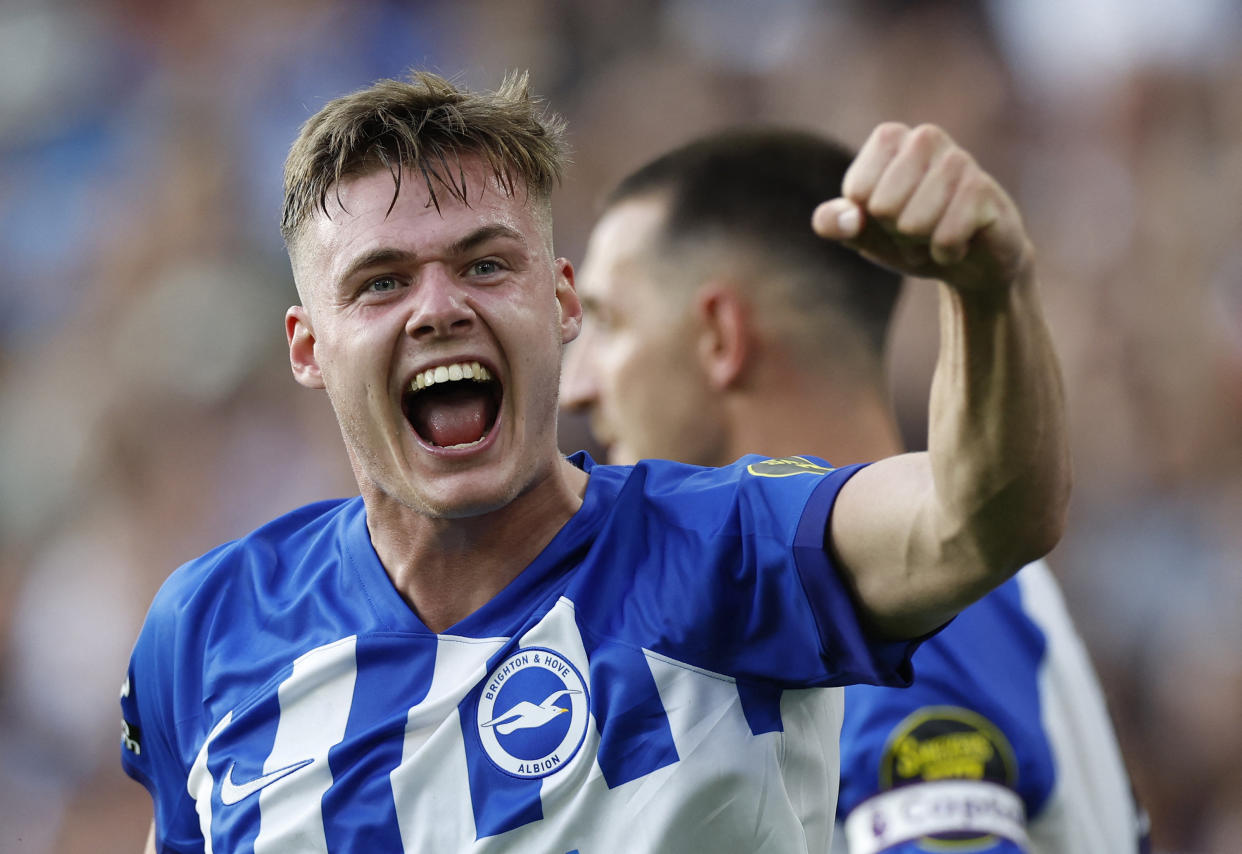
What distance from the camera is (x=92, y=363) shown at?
22.0 ft

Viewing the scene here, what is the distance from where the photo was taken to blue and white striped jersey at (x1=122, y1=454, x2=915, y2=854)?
195 cm

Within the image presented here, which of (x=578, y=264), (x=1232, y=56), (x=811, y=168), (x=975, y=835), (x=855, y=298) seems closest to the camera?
(x=975, y=835)

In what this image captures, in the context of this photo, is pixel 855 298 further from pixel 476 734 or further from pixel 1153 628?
pixel 1153 628

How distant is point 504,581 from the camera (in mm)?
2223

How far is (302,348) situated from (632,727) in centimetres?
97

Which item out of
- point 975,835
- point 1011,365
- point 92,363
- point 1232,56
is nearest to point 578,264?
point 92,363

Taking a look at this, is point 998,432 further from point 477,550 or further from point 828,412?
point 828,412

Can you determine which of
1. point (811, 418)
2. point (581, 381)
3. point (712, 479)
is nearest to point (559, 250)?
point (581, 381)

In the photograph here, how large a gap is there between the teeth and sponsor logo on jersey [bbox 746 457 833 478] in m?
0.47

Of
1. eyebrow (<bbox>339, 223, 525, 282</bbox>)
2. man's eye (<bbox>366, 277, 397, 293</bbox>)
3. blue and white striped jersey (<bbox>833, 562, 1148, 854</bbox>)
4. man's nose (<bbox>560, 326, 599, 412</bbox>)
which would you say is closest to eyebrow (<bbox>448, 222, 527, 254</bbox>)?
eyebrow (<bbox>339, 223, 525, 282</bbox>)

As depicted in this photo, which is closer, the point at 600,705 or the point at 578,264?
the point at 600,705

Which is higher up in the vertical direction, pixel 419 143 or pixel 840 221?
pixel 419 143

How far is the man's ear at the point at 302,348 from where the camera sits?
8.07 ft

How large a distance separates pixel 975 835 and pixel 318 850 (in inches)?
46.5
